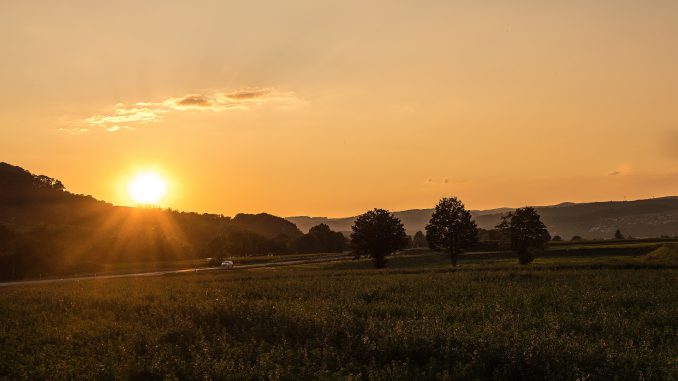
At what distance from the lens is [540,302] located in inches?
1017

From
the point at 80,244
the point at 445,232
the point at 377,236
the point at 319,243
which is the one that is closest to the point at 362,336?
the point at 377,236

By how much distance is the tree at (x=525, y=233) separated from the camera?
233 ft

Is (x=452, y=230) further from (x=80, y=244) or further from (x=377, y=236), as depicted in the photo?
(x=80, y=244)

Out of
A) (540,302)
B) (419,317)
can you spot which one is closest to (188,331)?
(419,317)

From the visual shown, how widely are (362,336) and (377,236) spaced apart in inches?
2206

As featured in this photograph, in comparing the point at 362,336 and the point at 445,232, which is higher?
the point at 445,232

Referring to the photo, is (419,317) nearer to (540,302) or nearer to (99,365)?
(540,302)

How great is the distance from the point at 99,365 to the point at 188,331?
4.30 m

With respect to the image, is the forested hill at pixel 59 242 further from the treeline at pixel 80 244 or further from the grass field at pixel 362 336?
the grass field at pixel 362 336

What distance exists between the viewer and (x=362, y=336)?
56.7 feet

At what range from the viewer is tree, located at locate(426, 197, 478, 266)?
73.3 m

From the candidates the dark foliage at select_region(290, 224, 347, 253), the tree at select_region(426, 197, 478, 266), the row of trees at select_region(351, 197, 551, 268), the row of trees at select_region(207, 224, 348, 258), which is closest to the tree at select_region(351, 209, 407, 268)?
the row of trees at select_region(351, 197, 551, 268)

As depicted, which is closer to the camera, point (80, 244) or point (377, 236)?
point (377, 236)

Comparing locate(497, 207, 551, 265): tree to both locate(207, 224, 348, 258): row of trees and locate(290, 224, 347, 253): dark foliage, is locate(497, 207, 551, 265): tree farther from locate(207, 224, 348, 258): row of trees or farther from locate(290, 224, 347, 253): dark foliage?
locate(207, 224, 348, 258): row of trees
